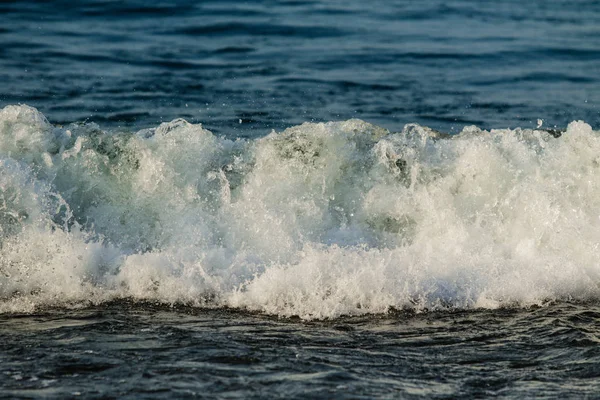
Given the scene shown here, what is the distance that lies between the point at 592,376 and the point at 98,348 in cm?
284

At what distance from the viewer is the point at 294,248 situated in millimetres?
7398

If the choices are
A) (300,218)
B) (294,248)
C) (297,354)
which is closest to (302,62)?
(300,218)

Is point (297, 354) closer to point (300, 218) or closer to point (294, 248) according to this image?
point (294, 248)

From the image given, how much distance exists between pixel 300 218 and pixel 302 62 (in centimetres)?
706

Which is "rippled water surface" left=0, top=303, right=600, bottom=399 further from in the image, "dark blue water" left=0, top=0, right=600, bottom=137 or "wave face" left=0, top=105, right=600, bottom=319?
"dark blue water" left=0, top=0, right=600, bottom=137

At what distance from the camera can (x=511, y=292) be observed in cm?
682

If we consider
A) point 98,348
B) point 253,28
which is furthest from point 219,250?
point 253,28

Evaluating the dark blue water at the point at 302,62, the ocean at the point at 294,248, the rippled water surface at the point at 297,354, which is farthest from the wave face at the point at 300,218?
the dark blue water at the point at 302,62

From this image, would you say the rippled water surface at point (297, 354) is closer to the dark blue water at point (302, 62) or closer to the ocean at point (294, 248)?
the ocean at point (294, 248)

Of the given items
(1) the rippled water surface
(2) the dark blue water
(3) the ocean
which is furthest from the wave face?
(2) the dark blue water

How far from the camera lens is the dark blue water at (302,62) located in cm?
1180

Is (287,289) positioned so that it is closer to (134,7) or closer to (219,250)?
(219,250)

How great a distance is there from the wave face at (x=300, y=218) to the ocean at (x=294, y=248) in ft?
0.06

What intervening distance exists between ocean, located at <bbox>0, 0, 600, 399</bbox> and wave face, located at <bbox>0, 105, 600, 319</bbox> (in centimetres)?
2
